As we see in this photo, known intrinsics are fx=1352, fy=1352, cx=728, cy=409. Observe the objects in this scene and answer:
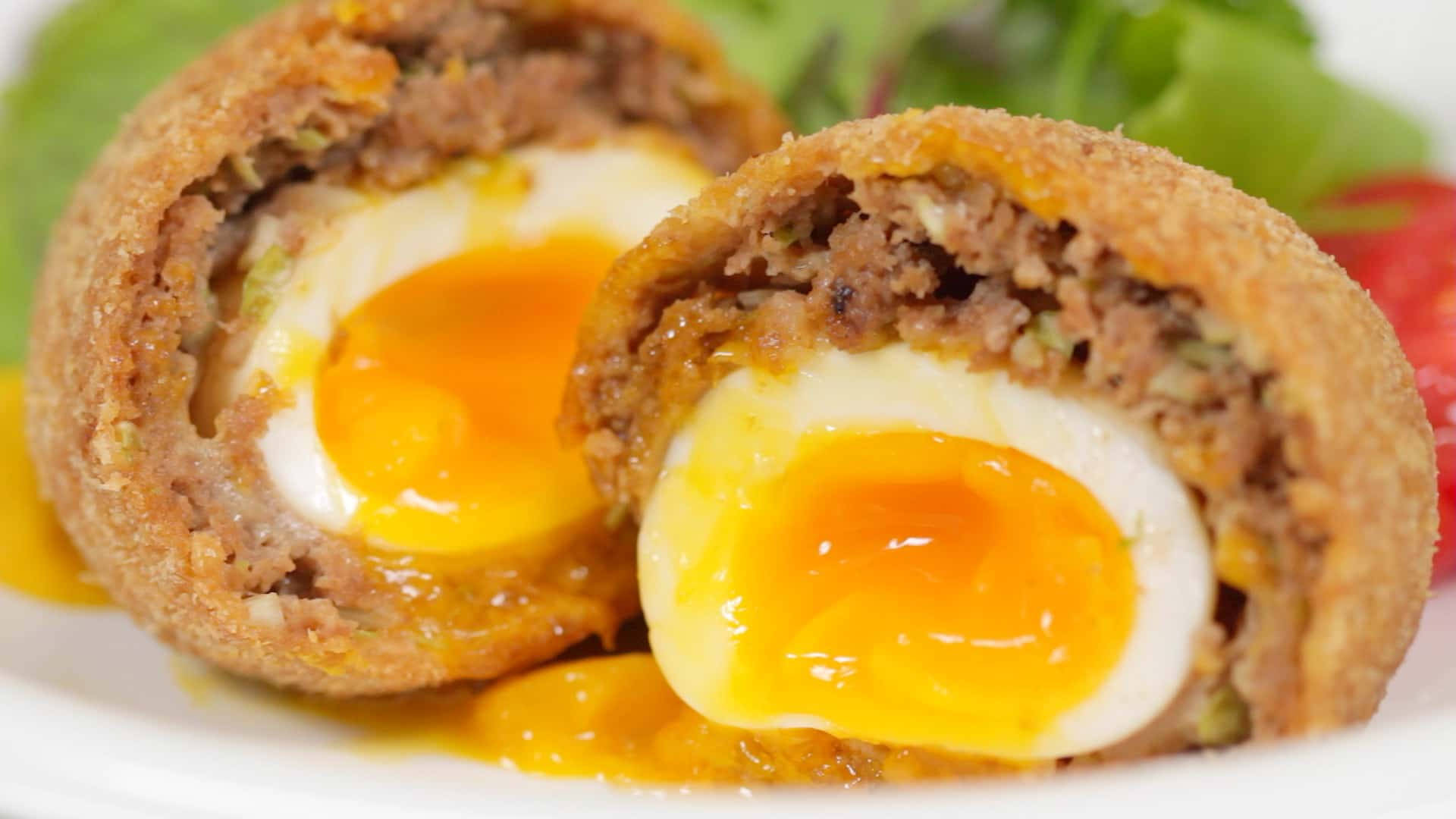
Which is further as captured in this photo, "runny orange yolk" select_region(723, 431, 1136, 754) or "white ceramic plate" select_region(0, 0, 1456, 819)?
"runny orange yolk" select_region(723, 431, 1136, 754)

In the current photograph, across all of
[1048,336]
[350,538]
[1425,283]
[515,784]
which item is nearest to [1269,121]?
[1425,283]

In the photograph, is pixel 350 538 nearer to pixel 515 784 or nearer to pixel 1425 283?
pixel 515 784

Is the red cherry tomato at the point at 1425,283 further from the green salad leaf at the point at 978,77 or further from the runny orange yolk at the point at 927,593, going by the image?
the runny orange yolk at the point at 927,593

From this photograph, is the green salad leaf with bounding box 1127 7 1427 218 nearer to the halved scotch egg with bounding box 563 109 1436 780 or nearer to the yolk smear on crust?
the halved scotch egg with bounding box 563 109 1436 780

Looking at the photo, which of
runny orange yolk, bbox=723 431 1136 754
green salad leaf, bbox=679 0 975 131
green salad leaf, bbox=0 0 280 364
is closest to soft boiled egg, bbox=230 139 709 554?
runny orange yolk, bbox=723 431 1136 754

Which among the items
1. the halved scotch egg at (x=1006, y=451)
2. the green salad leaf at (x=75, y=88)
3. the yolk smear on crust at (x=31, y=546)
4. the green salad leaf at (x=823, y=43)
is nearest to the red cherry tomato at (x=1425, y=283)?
the halved scotch egg at (x=1006, y=451)

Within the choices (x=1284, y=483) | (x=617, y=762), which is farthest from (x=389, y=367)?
(x=1284, y=483)
